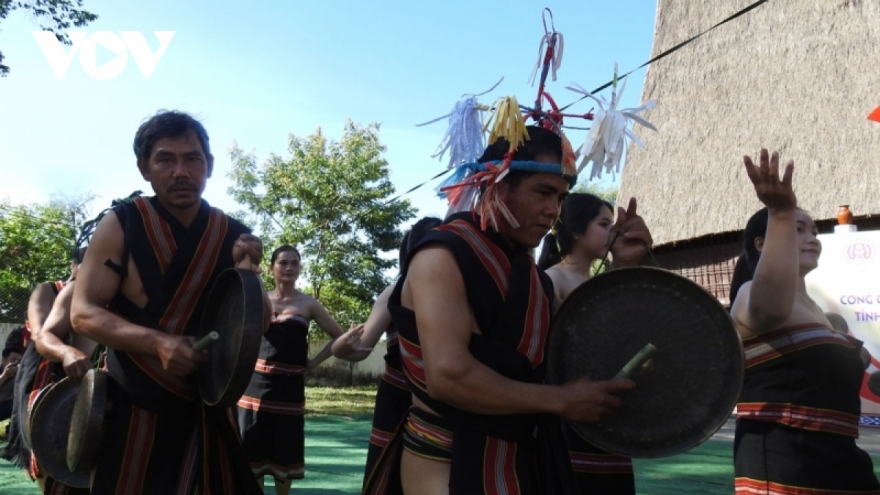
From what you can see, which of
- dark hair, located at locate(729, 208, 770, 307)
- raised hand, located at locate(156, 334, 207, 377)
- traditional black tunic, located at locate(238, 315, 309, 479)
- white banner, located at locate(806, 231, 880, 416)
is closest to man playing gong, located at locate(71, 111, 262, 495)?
raised hand, located at locate(156, 334, 207, 377)

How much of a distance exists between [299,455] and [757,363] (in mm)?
4010

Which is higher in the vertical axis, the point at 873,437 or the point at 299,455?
the point at 873,437

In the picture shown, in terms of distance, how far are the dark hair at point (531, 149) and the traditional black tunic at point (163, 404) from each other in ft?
3.73

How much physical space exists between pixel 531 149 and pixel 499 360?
2.04 ft

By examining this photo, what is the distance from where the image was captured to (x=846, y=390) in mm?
3191

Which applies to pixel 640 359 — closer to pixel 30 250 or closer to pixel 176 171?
pixel 176 171

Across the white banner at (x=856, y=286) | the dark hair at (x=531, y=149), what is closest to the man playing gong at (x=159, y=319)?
the dark hair at (x=531, y=149)

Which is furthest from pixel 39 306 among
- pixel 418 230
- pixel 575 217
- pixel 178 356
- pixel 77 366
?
pixel 575 217

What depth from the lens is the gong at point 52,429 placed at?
3482mm

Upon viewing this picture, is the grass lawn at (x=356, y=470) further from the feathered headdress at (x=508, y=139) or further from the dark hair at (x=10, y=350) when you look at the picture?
the feathered headdress at (x=508, y=139)

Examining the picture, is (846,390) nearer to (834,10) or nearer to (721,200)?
(721,200)

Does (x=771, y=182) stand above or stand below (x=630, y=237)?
above

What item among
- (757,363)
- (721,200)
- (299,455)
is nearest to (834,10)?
(721,200)

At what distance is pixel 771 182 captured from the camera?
265cm
